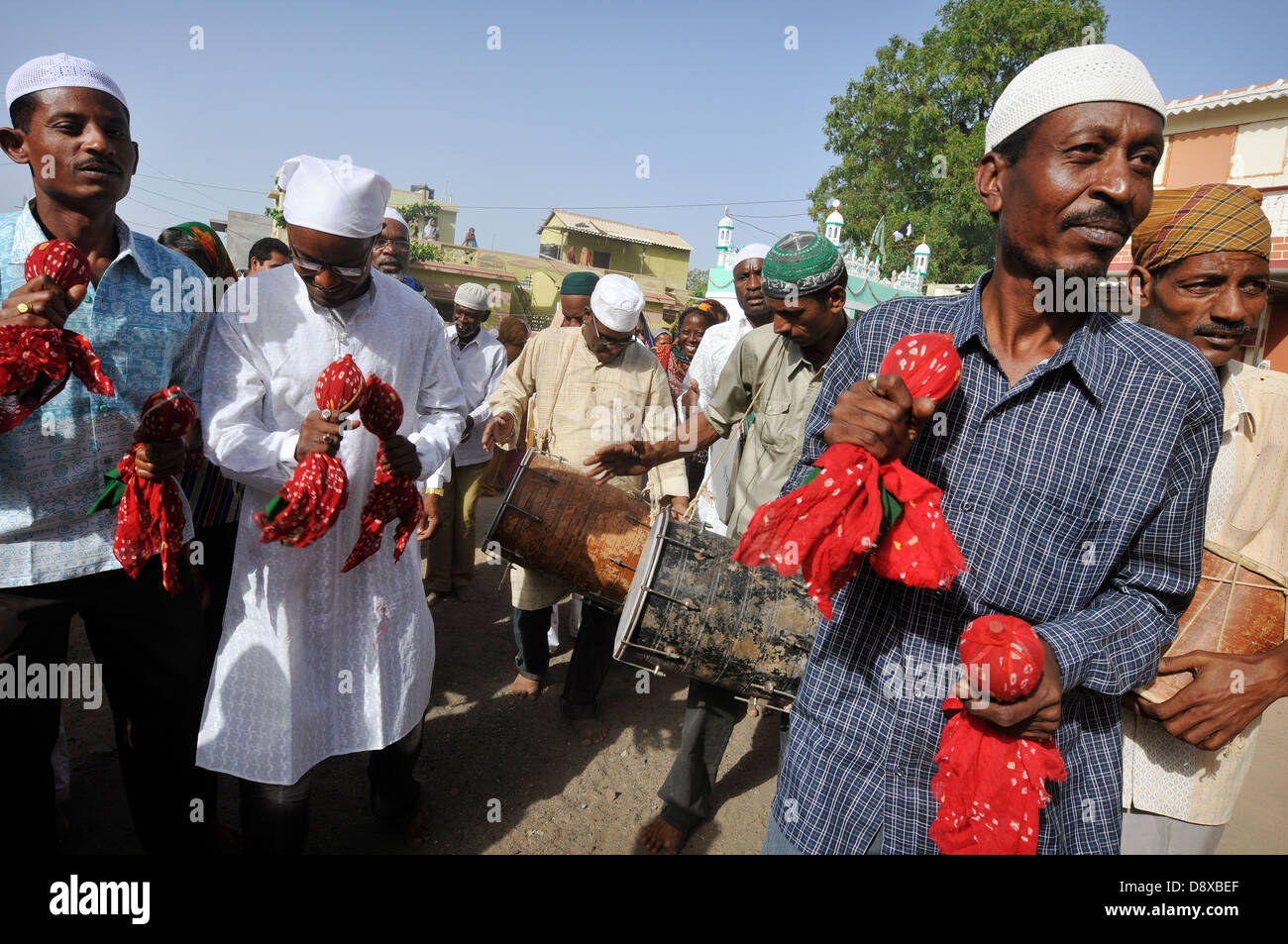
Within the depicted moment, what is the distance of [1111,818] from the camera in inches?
61.8

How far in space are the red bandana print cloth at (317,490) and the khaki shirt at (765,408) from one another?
5.68 ft

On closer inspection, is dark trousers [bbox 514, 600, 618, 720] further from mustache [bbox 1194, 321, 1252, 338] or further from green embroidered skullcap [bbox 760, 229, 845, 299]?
mustache [bbox 1194, 321, 1252, 338]

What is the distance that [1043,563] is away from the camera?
147 centimetres

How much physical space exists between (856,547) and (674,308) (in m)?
29.5

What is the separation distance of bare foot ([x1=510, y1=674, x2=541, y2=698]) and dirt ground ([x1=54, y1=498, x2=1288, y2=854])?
0.06m

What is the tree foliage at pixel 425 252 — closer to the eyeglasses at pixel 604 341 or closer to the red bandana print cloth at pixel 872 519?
the eyeglasses at pixel 604 341

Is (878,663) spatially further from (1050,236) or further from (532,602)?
(532,602)

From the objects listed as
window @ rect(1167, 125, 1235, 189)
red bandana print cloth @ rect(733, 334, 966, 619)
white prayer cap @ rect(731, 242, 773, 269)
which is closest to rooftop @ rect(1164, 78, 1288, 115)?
window @ rect(1167, 125, 1235, 189)

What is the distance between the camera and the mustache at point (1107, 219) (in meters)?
1.37

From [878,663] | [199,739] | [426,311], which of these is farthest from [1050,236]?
[199,739]

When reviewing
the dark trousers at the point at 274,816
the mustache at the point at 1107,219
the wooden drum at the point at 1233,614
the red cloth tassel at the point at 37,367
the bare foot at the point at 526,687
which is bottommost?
the bare foot at the point at 526,687

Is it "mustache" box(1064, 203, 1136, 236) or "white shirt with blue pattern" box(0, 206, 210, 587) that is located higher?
"mustache" box(1064, 203, 1136, 236)

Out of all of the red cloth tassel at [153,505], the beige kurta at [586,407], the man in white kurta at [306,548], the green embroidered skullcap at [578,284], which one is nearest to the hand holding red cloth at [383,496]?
the man in white kurta at [306,548]

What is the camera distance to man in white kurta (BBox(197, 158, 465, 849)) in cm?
246
